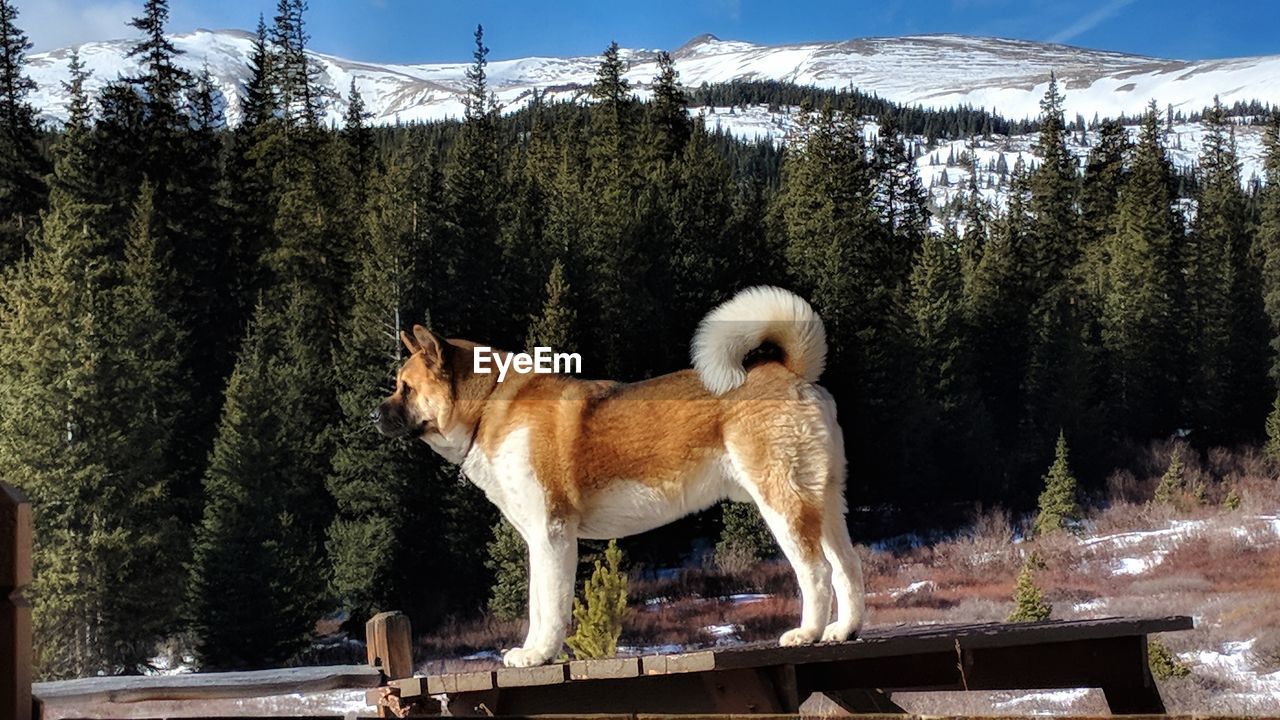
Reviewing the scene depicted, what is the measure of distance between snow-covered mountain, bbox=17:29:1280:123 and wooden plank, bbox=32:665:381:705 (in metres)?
93.0

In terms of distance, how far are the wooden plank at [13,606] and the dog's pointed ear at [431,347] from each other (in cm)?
332

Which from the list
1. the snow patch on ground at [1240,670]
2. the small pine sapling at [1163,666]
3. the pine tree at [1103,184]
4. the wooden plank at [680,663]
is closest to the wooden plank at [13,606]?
the wooden plank at [680,663]

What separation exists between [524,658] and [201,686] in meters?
3.22

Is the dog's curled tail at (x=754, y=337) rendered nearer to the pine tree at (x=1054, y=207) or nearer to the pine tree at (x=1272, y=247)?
the pine tree at (x=1272, y=247)

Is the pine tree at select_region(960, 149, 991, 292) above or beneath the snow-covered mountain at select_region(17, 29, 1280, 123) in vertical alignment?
beneath

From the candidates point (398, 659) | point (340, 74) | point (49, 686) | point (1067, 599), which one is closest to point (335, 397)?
point (1067, 599)

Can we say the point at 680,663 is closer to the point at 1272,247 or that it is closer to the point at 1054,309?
the point at 1054,309

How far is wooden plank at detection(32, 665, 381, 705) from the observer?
6.45 metres

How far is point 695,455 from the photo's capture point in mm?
4223

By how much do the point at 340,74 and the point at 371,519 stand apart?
129m

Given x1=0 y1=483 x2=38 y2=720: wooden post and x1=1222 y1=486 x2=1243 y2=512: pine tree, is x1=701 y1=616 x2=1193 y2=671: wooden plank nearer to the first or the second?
x1=0 y1=483 x2=38 y2=720: wooden post

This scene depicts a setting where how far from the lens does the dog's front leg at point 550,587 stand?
4.21 meters

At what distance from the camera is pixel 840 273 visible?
106 feet

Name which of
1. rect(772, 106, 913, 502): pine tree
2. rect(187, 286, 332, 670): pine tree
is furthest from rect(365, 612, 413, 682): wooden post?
rect(772, 106, 913, 502): pine tree
